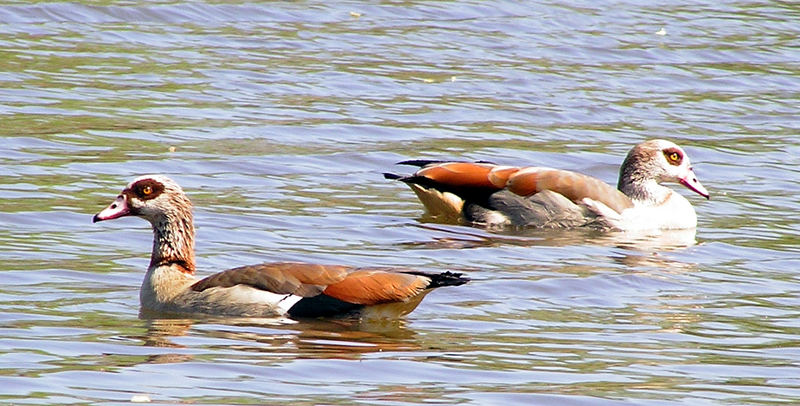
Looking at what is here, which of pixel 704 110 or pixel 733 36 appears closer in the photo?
pixel 704 110

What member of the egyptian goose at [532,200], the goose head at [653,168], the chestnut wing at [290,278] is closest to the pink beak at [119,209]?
the chestnut wing at [290,278]

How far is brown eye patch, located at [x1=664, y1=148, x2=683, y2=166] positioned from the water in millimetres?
551

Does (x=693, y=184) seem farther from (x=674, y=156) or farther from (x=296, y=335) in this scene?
(x=296, y=335)

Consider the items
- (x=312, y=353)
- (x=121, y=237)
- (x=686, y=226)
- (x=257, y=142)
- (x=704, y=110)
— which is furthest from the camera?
(x=704, y=110)

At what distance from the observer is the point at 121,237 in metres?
12.5

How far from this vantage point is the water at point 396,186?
28.6 feet

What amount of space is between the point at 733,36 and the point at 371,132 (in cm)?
929

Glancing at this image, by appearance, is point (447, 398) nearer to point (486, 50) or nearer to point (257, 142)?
point (257, 142)

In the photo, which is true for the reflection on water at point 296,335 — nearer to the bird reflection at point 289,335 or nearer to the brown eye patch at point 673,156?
the bird reflection at point 289,335

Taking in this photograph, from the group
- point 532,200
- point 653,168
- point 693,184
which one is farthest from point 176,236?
point 693,184

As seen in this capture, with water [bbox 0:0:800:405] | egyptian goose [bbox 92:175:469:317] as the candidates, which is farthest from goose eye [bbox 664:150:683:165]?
egyptian goose [bbox 92:175:469:317]

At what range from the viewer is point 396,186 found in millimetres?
15859

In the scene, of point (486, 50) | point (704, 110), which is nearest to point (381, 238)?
point (704, 110)

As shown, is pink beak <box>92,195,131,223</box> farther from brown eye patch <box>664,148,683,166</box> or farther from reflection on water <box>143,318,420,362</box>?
brown eye patch <box>664,148,683,166</box>
